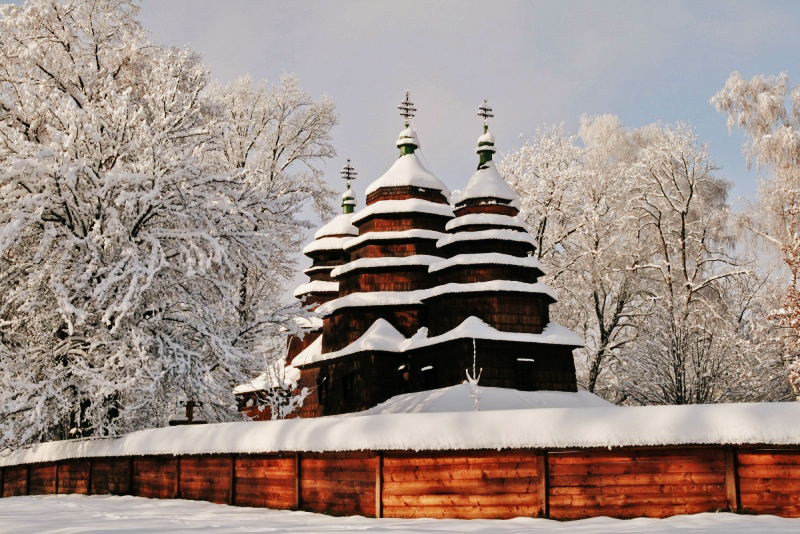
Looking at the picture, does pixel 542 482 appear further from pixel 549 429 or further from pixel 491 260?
pixel 491 260

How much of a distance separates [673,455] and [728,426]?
955 millimetres

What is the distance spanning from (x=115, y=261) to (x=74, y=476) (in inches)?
238

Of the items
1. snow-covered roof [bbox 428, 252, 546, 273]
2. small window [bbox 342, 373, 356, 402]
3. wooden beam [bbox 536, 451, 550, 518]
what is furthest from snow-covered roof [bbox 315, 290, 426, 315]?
wooden beam [bbox 536, 451, 550, 518]

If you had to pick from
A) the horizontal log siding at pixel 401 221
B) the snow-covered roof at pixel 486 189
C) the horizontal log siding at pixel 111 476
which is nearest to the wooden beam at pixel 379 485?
the horizontal log siding at pixel 111 476

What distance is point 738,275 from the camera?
123ft

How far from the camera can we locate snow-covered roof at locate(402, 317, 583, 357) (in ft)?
91.9

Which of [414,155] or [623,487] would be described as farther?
[414,155]

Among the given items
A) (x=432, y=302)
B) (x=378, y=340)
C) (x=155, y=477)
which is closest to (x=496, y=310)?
(x=432, y=302)

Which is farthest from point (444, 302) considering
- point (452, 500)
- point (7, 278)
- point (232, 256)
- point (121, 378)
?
point (452, 500)

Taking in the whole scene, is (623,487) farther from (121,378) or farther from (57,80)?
(57,80)

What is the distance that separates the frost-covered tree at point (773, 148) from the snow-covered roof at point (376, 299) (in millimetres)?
14110

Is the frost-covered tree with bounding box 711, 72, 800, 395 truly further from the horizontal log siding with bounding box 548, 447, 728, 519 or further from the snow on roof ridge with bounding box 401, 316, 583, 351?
the horizontal log siding with bounding box 548, 447, 728, 519

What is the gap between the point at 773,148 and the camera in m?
35.6

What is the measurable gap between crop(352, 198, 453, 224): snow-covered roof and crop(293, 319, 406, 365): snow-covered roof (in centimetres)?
452
